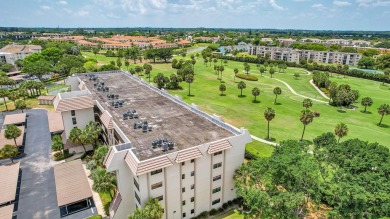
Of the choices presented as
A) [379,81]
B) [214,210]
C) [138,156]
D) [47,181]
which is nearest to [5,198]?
[47,181]

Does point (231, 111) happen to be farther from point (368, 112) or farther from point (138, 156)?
point (138, 156)

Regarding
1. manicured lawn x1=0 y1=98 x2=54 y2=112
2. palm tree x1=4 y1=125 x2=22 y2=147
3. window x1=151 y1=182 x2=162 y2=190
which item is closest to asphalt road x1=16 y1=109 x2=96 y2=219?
palm tree x1=4 y1=125 x2=22 y2=147

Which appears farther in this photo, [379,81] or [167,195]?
[379,81]

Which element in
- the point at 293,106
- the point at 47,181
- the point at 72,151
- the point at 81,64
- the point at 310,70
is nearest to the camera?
the point at 47,181

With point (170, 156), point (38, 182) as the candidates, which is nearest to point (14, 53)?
point (38, 182)

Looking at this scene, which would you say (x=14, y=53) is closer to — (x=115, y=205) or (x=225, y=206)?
(x=115, y=205)

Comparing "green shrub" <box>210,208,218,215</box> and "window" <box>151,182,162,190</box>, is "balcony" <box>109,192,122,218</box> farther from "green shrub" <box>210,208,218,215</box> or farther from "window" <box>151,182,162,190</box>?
"green shrub" <box>210,208,218,215</box>

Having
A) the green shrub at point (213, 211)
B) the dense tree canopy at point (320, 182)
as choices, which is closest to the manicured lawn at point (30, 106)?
the green shrub at point (213, 211)

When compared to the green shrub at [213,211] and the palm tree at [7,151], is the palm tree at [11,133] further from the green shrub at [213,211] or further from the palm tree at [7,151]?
the green shrub at [213,211]
